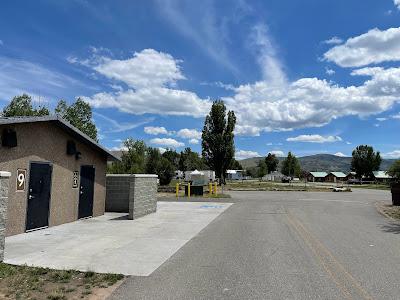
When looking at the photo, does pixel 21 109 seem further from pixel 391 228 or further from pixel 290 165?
pixel 290 165

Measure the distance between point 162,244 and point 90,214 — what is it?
21.4 ft

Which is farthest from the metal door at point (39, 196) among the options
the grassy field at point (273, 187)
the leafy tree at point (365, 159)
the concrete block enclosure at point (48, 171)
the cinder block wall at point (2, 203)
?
the leafy tree at point (365, 159)

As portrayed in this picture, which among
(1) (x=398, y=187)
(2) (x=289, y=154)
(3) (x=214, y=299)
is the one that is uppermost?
(2) (x=289, y=154)

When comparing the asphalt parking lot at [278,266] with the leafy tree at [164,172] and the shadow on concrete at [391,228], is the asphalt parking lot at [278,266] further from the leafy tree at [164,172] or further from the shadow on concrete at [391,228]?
the leafy tree at [164,172]

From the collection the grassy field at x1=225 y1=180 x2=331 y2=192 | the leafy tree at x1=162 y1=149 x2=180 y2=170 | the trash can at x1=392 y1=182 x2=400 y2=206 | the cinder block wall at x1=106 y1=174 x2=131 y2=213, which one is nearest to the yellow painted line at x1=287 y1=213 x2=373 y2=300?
the cinder block wall at x1=106 y1=174 x2=131 y2=213

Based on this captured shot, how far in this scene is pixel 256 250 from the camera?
10000mm

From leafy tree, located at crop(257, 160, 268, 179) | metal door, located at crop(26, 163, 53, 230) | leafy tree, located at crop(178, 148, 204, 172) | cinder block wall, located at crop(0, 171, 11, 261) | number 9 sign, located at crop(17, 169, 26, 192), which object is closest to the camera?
cinder block wall, located at crop(0, 171, 11, 261)

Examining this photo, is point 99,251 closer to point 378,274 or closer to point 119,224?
point 119,224

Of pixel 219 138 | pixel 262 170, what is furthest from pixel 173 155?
pixel 219 138

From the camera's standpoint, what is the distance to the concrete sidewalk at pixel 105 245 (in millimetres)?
8250

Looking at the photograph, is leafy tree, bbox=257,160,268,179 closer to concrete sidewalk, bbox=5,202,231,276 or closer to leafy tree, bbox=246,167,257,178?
leafy tree, bbox=246,167,257,178

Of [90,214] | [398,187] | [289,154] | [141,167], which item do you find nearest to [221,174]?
[141,167]

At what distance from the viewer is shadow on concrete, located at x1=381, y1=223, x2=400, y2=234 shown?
1399cm

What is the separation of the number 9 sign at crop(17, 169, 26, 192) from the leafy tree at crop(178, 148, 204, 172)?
350 ft
